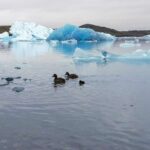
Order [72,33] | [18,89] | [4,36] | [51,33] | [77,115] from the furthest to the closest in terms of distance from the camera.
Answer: [4,36], [51,33], [72,33], [18,89], [77,115]

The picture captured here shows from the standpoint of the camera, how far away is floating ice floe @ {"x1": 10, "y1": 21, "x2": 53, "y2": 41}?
74688mm

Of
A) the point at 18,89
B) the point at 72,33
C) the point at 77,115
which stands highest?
the point at 77,115

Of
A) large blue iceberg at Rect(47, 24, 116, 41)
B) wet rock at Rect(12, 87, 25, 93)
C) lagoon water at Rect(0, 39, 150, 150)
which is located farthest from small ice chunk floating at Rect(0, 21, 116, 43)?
wet rock at Rect(12, 87, 25, 93)

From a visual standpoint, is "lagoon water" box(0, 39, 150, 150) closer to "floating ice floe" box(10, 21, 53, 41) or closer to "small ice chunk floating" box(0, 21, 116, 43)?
"small ice chunk floating" box(0, 21, 116, 43)

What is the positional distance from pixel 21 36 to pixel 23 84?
6351cm

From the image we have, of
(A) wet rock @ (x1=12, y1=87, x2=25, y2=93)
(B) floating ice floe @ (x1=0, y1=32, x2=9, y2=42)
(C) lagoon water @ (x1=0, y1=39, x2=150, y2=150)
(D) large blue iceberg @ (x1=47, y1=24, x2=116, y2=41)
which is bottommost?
(B) floating ice floe @ (x1=0, y1=32, x2=9, y2=42)

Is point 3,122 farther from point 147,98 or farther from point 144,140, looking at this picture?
point 147,98

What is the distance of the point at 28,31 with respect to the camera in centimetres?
7606

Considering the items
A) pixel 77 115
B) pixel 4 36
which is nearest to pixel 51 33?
pixel 4 36

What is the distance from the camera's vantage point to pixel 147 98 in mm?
13156

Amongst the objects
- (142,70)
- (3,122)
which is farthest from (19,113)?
(142,70)

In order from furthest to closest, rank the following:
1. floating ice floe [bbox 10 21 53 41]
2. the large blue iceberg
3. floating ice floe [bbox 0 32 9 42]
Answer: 1. floating ice floe [bbox 0 32 9 42]
2. floating ice floe [bbox 10 21 53 41]
3. the large blue iceberg

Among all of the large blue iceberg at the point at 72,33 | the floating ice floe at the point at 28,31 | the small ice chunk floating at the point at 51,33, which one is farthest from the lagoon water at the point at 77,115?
the floating ice floe at the point at 28,31

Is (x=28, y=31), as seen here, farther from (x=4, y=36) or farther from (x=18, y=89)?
(x=18, y=89)
